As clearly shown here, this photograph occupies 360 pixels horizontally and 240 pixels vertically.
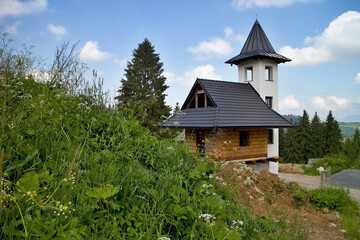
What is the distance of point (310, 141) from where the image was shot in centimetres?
3900

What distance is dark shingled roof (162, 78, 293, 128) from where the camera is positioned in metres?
13.7

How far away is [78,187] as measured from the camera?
2.32 m

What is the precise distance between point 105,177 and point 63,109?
5.21 ft

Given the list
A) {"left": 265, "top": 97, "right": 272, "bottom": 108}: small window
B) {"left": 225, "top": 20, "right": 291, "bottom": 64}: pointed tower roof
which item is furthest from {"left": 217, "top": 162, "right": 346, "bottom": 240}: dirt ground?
{"left": 225, "top": 20, "right": 291, "bottom": 64}: pointed tower roof

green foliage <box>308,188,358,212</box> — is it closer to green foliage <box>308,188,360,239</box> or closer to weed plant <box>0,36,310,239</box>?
green foliage <box>308,188,360,239</box>

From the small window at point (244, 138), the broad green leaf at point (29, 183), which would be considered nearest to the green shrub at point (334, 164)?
the small window at point (244, 138)

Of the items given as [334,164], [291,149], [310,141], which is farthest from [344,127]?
[334,164]

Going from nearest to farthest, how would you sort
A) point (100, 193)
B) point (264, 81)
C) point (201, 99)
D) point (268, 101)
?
1. point (100, 193)
2. point (201, 99)
3. point (264, 81)
4. point (268, 101)

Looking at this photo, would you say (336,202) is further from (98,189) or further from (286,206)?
(98,189)

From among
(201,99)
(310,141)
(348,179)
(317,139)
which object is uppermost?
(201,99)

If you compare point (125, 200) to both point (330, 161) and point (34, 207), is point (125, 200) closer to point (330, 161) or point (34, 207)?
point (34, 207)

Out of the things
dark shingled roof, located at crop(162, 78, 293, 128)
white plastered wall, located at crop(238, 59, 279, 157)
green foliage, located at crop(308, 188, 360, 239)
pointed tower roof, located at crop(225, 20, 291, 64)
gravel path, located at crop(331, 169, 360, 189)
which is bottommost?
gravel path, located at crop(331, 169, 360, 189)

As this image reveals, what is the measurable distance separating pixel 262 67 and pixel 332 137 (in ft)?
94.0

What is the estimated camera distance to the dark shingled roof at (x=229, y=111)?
13.7 meters
